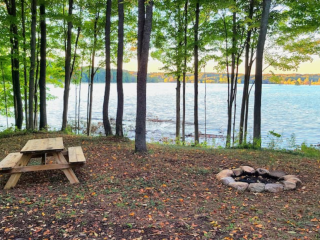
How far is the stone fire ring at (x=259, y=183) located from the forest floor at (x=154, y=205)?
0.13m

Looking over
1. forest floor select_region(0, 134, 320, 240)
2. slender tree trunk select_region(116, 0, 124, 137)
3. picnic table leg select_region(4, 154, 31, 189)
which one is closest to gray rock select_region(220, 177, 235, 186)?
forest floor select_region(0, 134, 320, 240)

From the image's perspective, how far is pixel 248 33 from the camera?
34.0 feet

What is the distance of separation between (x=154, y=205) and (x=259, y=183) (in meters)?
2.16

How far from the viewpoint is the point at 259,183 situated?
4.70 metres

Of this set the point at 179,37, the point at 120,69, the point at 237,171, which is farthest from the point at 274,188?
the point at 179,37

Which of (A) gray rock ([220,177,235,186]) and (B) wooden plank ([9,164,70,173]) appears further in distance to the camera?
(A) gray rock ([220,177,235,186])

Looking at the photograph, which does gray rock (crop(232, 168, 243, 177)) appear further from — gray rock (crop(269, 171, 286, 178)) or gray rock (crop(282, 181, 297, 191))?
gray rock (crop(282, 181, 297, 191))

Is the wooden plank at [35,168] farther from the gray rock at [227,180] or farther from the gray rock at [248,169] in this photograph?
the gray rock at [248,169]

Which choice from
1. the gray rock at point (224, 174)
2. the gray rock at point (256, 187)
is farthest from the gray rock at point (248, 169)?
the gray rock at point (256, 187)

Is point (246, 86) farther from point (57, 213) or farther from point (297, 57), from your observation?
point (57, 213)

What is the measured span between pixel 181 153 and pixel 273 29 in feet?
→ 21.3

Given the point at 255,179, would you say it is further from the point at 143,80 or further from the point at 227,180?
the point at 143,80

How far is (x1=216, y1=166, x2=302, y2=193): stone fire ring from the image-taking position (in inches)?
179

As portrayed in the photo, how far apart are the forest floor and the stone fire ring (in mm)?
129
